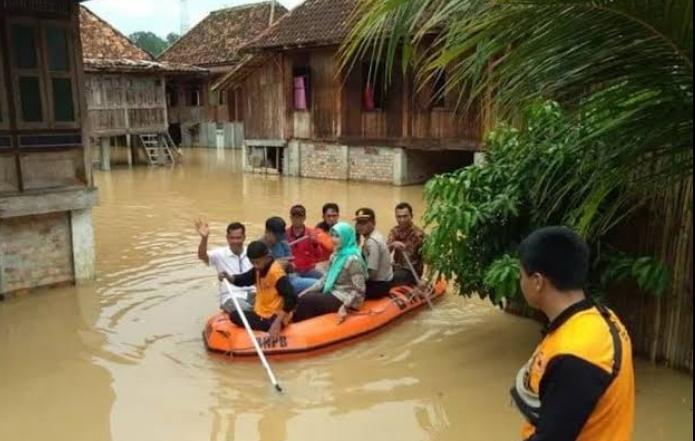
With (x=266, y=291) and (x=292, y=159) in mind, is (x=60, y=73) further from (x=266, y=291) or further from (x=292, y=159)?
(x=292, y=159)

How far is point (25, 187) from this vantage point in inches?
323

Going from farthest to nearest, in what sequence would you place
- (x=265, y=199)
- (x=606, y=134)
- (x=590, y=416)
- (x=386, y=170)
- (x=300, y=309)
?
(x=386, y=170) < (x=265, y=199) < (x=300, y=309) < (x=606, y=134) < (x=590, y=416)

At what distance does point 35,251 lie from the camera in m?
8.51

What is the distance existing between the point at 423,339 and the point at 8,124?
5.58 meters

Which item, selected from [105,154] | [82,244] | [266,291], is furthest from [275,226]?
[105,154]

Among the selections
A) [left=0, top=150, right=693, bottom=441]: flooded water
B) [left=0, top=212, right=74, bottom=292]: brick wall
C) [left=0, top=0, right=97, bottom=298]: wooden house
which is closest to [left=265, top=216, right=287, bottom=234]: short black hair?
[left=0, top=150, right=693, bottom=441]: flooded water

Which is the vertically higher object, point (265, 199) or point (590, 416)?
point (590, 416)

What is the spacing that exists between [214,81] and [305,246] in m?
24.8

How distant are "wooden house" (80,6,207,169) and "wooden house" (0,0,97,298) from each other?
1412 centimetres

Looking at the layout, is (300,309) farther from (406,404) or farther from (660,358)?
(660,358)

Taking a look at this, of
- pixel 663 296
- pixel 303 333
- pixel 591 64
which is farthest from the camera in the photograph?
pixel 303 333

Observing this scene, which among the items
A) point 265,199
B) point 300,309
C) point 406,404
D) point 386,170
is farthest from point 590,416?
point 386,170

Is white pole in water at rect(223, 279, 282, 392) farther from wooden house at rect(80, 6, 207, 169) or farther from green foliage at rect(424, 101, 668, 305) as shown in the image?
wooden house at rect(80, 6, 207, 169)

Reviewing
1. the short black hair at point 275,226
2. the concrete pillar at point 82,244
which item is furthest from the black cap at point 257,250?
the concrete pillar at point 82,244
